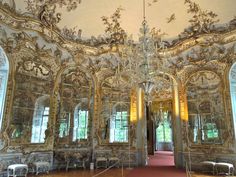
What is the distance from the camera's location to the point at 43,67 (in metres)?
8.20

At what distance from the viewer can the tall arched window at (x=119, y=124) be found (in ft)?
30.1

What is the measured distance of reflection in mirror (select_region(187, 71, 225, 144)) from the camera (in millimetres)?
7883

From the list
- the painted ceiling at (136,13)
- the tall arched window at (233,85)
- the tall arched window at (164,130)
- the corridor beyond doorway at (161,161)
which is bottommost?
the corridor beyond doorway at (161,161)

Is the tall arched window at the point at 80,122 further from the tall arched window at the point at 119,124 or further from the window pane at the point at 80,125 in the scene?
the tall arched window at the point at 119,124

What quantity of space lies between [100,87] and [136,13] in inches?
146

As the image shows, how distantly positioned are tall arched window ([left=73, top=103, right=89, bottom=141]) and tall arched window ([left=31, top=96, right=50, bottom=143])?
4.14 ft

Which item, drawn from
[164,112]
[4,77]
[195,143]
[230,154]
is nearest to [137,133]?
[195,143]

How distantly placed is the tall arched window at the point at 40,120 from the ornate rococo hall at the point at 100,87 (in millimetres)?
38

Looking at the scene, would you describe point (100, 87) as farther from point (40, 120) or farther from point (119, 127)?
point (40, 120)

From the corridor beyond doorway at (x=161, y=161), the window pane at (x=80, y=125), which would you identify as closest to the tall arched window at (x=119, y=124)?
the window pane at (x=80, y=125)

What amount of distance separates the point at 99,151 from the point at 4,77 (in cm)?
480

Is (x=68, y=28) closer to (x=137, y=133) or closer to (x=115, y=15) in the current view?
(x=115, y=15)

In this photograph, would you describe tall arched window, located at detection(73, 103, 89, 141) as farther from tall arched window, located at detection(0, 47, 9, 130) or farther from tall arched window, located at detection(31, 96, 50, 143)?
tall arched window, located at detection(0, 47, 9, 130)

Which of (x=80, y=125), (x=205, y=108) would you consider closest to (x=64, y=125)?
(x=80, y=125)
